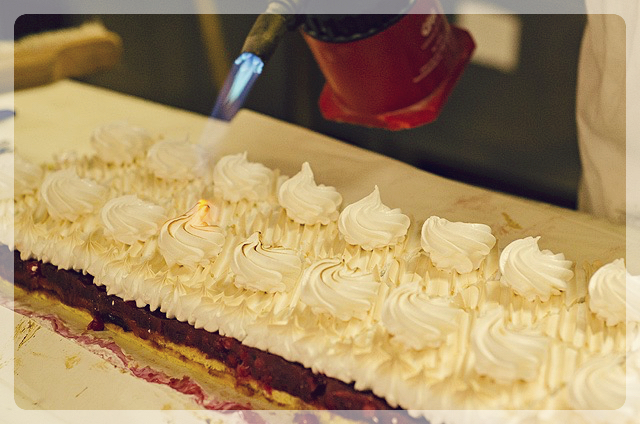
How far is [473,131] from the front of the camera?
3.14 meters

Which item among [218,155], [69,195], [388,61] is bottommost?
[218,155]

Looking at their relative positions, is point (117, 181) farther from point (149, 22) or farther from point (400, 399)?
point (149, 22)

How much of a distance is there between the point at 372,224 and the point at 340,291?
0.89 feet

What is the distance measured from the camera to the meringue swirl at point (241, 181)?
1.80 meters

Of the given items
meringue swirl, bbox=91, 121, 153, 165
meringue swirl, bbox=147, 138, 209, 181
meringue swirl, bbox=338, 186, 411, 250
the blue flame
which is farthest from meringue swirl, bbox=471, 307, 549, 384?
meringue swirl, bbox=91, 121, 153, 165

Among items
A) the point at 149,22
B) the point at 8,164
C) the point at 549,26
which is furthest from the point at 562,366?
the point at 149,22

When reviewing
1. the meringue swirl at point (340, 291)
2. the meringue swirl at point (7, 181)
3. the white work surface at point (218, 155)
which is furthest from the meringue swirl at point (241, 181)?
the meringue swirl at point (7, 181)

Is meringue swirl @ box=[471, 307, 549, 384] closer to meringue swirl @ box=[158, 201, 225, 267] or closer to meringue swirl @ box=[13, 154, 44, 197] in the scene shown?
meringue swirl @ box=[158, 201, 225, 267]

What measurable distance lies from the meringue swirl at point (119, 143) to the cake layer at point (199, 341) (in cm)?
42

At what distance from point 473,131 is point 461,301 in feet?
6.14

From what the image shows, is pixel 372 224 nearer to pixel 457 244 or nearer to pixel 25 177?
pixel 457 244

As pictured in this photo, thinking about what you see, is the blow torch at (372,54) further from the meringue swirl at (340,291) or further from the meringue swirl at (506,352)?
the meringue swirl at (506,352)

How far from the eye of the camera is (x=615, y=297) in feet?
4.32

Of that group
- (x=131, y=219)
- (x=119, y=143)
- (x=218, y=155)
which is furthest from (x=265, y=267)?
(x=119, y=143)
